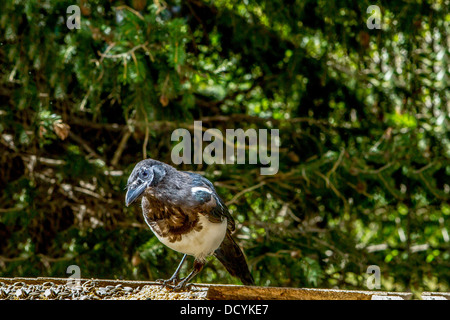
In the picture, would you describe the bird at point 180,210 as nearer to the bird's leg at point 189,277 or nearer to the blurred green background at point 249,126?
the bird's leg at point 189,277

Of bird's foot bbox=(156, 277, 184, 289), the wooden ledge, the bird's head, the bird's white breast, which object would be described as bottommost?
bird's foot bbox=(156, 277, 184, 289)

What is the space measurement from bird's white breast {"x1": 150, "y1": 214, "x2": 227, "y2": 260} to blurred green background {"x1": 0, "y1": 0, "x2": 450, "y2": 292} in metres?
1.10

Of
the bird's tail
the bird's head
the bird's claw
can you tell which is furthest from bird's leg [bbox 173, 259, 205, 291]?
the bird's head

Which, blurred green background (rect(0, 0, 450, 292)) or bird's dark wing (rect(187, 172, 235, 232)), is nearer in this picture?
bird's dark wing (rect(187, 172, 235, 232))

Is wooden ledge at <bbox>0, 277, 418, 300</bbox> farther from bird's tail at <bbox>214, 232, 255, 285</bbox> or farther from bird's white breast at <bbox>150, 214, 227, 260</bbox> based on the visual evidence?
bird's tail at <bbox>214, 232, 255, 285</bbox>

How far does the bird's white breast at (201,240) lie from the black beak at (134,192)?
0.75 feet

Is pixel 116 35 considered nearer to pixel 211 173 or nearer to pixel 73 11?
pixel 73 11

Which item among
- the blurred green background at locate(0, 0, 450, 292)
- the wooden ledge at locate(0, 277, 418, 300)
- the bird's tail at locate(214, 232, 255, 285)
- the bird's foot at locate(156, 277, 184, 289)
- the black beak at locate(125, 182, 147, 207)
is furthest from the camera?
the blurred green background at locate(0, 0, 450, 292)

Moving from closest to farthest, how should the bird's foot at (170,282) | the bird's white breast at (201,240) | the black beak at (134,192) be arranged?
the black beak at (134,192) → the bird's white breast at (201,240) → the bird's foot at (170,282)

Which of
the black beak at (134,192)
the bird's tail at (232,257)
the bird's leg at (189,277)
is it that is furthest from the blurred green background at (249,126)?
the black beak at (134,192)

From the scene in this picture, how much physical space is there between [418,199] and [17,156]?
91.8 inches

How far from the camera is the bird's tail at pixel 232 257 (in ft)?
6.31

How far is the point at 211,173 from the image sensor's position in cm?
317

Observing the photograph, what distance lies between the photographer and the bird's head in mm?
1447
